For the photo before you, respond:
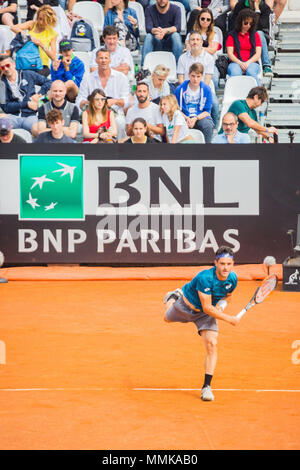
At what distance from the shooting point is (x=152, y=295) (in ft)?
40.9

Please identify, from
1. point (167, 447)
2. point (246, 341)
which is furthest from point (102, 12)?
point (167, 447)

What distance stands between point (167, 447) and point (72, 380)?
2.23 m

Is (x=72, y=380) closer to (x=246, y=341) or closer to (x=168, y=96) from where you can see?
(x=246, y=341)

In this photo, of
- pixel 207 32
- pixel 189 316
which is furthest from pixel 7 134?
pixel 189 316

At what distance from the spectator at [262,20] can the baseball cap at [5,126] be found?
5612 millimetres

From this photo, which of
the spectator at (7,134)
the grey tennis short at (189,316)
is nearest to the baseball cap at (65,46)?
the spectator at (7,134)

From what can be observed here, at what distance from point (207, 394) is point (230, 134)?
317 inches

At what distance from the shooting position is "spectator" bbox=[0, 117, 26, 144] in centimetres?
1420

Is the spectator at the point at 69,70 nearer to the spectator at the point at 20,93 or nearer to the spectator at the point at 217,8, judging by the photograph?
the spectator at the point at 20,93

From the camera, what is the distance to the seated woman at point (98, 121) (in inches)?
563

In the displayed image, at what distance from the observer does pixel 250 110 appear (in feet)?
48.5

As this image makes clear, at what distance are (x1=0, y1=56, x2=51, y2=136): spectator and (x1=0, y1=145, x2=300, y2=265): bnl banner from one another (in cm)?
102

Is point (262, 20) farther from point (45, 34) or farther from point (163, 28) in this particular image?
point (45, 34)

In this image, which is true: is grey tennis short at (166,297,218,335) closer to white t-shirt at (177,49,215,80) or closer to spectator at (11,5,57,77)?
white t-shirt at (177,49,215,80)
